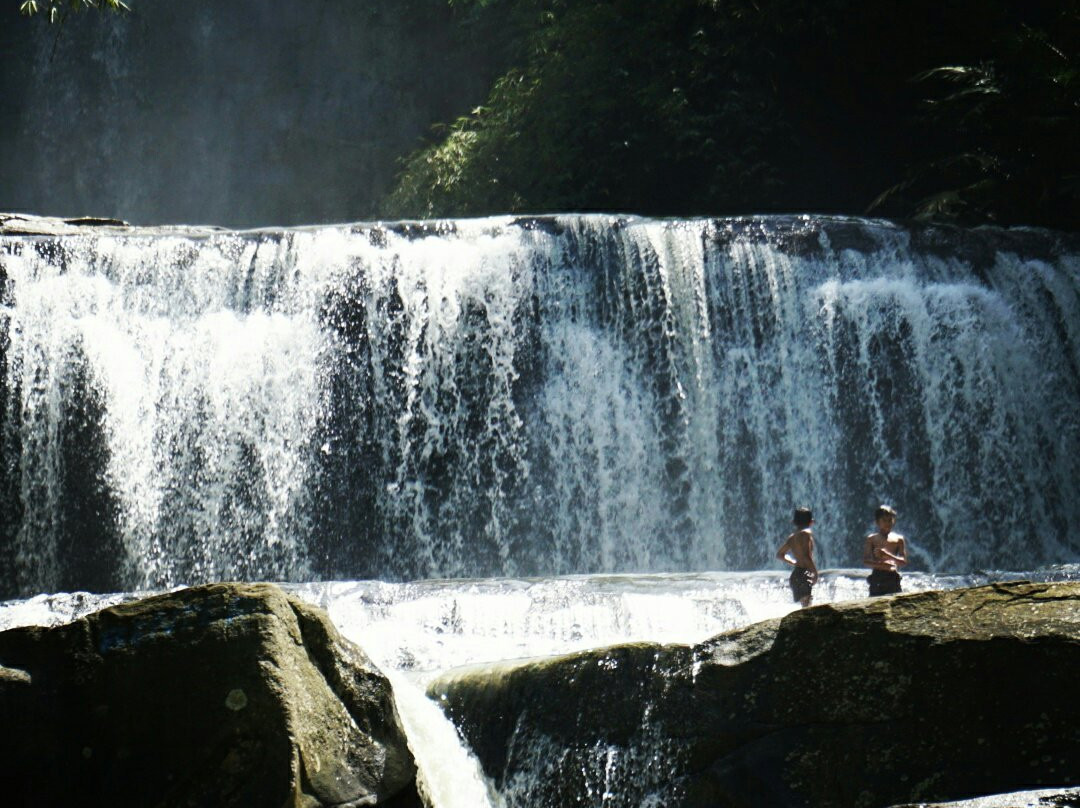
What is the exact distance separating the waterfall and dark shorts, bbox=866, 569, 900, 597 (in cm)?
506

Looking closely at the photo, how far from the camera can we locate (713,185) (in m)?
19.9

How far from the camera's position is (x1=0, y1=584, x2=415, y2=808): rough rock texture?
434cm

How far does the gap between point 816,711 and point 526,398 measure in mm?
9085

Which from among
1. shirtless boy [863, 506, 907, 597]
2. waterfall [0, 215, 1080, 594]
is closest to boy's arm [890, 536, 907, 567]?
shirtless boy [863, 506, 907, 597]

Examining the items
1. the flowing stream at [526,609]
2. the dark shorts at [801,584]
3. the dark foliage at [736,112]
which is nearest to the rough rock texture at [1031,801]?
the flowing stream at [526,609]

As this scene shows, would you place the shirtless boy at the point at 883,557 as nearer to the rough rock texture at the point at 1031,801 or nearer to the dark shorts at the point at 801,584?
the dark shorts at the point at 801,584

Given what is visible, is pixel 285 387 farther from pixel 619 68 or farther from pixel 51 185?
pixel 51 185

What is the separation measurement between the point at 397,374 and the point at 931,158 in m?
9.64

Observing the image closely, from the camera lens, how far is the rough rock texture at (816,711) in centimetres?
480

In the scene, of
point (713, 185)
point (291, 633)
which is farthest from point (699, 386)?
point (291, 633)

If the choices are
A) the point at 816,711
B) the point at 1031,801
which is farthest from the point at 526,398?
the point at 1031,801

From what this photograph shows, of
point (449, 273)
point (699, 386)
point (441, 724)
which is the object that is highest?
point (449, 273)

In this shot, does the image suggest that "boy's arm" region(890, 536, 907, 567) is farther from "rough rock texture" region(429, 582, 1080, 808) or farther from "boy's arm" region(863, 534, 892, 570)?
"rough rock texture" region(429, 582, 1080, 808)

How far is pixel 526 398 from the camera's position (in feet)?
46.1
